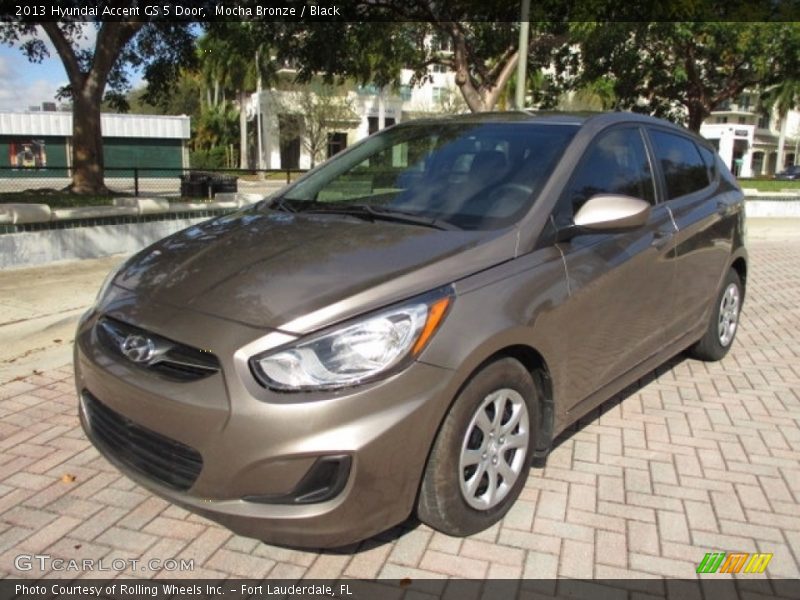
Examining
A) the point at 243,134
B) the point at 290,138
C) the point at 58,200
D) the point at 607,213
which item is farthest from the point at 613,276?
the point at 290,138

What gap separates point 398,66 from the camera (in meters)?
15.7

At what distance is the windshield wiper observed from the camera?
3124mm

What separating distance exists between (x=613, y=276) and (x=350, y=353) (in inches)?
64.6

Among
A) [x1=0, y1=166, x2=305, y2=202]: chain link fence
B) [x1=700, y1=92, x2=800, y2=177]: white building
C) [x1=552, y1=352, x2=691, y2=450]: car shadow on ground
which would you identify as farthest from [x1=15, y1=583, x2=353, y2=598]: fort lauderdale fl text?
[x1=700, y1=92, x2=800, y2=177]: white building

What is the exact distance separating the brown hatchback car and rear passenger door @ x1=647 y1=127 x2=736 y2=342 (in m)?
0.22

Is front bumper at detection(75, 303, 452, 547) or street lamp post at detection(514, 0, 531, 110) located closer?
front bumper at detection(75, 303, 452, 547)

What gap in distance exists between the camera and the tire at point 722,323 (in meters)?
4.98

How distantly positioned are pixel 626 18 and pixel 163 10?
8.26 metres

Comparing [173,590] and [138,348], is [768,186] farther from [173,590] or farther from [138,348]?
[173,590]

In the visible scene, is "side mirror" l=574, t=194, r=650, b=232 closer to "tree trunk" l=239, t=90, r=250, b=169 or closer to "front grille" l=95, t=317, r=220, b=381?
"front grille" l=95, t=317, r=220, b=381

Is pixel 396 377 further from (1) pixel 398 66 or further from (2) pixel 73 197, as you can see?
(1) pixel 398 66

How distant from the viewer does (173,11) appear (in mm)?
11594

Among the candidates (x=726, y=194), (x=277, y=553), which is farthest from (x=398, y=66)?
(x=277, y=553)

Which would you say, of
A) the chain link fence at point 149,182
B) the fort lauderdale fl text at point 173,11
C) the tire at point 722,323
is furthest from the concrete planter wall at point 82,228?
the tire at point 722,323
